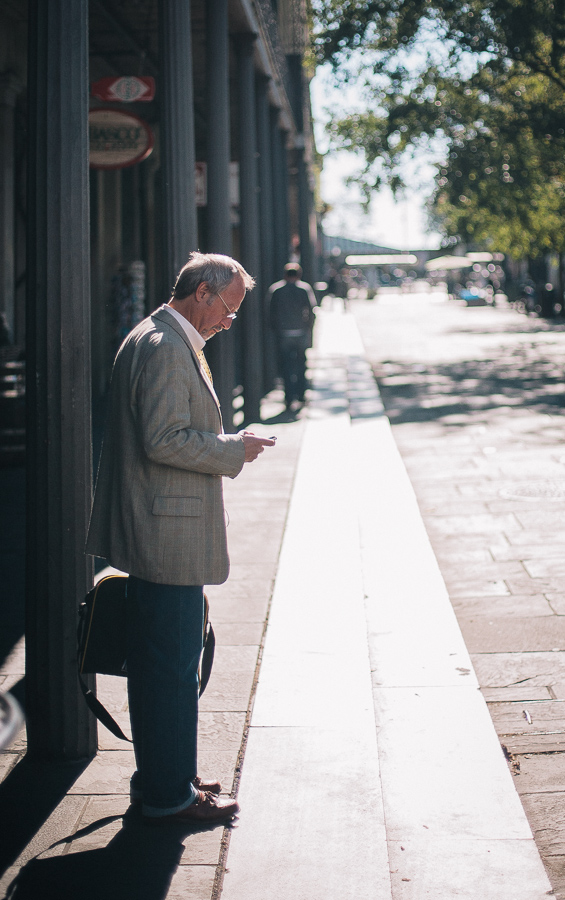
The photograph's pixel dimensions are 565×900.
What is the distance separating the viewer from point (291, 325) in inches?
562

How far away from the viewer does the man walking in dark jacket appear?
1416 cm

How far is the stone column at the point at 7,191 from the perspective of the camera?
1230 centimetres

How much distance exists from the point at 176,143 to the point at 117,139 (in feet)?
12.8

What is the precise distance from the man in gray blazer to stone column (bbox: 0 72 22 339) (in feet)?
31.0

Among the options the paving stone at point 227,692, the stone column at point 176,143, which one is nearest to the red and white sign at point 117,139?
the stone column at point 176,143

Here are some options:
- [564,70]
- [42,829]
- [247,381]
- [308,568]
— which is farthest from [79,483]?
[564,70]

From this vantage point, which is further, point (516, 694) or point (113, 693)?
point (113, 693)

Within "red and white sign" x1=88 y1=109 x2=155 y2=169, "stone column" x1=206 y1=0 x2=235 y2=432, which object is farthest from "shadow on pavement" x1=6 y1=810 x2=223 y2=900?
"red and white sign" x1=88 y1=109 x2=155 y2=169

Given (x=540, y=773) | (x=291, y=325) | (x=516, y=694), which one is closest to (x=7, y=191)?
(x=291, y=325)

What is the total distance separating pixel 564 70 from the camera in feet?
67.9

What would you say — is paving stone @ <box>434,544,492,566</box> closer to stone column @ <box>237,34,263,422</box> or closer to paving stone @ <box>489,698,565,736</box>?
paving stone @ <box>489,698,565,736</box>

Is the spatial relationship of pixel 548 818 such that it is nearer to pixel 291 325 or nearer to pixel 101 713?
pixel 101 713

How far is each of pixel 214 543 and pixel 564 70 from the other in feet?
65.3

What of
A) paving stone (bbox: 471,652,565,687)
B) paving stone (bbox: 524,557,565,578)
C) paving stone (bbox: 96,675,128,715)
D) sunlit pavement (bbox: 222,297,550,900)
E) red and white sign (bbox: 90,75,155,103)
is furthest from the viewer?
red and white sign (bbox: 90,75,155,103)
